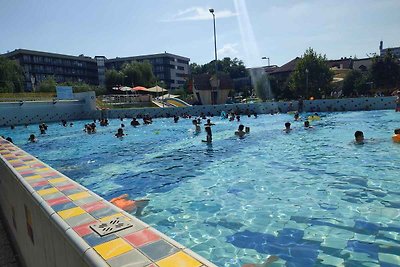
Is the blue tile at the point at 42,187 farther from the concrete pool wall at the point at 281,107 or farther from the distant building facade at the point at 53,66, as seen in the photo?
the distant building facade at the point at 53,66

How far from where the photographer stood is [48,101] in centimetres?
3706

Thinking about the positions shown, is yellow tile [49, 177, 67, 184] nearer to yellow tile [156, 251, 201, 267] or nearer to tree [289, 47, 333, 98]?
yellow tile [156, 251, 201, 267]

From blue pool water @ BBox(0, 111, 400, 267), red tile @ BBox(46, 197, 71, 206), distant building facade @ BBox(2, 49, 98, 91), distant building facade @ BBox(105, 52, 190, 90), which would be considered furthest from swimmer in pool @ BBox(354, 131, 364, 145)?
distant building facade @ BBox(105, 52, 190, 90)

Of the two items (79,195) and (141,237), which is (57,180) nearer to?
(79,195)

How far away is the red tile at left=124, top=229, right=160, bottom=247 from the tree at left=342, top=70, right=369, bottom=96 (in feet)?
147

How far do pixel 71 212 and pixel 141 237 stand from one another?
0.86 meters

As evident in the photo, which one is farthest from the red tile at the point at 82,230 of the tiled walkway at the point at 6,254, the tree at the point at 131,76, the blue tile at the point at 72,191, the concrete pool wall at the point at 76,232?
the tree at the point at 131,76

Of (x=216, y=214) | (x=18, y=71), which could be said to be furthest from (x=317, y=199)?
(x=18, y=71)

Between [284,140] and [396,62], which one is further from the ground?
[396,62]

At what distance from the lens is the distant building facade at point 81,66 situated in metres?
72.6

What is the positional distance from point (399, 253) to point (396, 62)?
1632 inches

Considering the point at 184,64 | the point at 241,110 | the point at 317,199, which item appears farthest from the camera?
the point at 184,64

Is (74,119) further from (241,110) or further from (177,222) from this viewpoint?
(177,222)

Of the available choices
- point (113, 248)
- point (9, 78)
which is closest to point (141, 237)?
point (113, 248)
